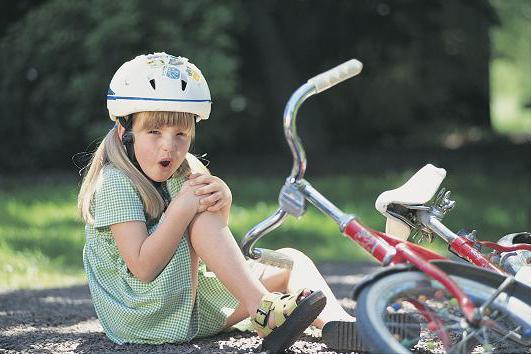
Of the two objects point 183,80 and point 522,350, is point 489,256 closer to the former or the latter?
point 522,350

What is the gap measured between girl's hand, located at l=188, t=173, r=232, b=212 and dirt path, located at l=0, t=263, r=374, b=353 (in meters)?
0.55

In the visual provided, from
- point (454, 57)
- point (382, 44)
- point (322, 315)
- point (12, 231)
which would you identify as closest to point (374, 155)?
point (382, 44)

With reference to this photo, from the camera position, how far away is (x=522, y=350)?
10.5 feet

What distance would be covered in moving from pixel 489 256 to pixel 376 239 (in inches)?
30.5

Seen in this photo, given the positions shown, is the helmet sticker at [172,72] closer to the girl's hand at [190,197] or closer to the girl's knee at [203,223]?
the girl's hand at [190,197]

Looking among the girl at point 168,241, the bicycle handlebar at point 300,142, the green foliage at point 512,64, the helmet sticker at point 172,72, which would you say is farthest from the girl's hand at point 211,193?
the green foliage at point 512,64

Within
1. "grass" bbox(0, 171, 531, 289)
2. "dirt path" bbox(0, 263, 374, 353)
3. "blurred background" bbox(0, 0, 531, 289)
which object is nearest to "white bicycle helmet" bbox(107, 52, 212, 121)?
"dirt path" bbox(0, 263, 374, 353)

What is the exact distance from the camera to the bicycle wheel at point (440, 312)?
275 centimetres

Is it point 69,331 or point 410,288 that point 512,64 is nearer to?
point 69,331

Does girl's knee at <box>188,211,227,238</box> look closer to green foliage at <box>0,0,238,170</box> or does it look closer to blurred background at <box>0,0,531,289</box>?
blurred background at <box>0,0,531,289</box>

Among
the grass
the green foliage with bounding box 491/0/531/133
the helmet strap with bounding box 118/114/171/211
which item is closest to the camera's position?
the helmet strap with bounding box 118/114/171/211

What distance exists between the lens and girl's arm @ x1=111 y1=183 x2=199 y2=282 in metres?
3.38

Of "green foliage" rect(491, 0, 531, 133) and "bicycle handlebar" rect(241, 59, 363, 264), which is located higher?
"green foliage" rect(491, 0, 531, 133)

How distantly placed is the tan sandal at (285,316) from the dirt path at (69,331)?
5.8 inches
